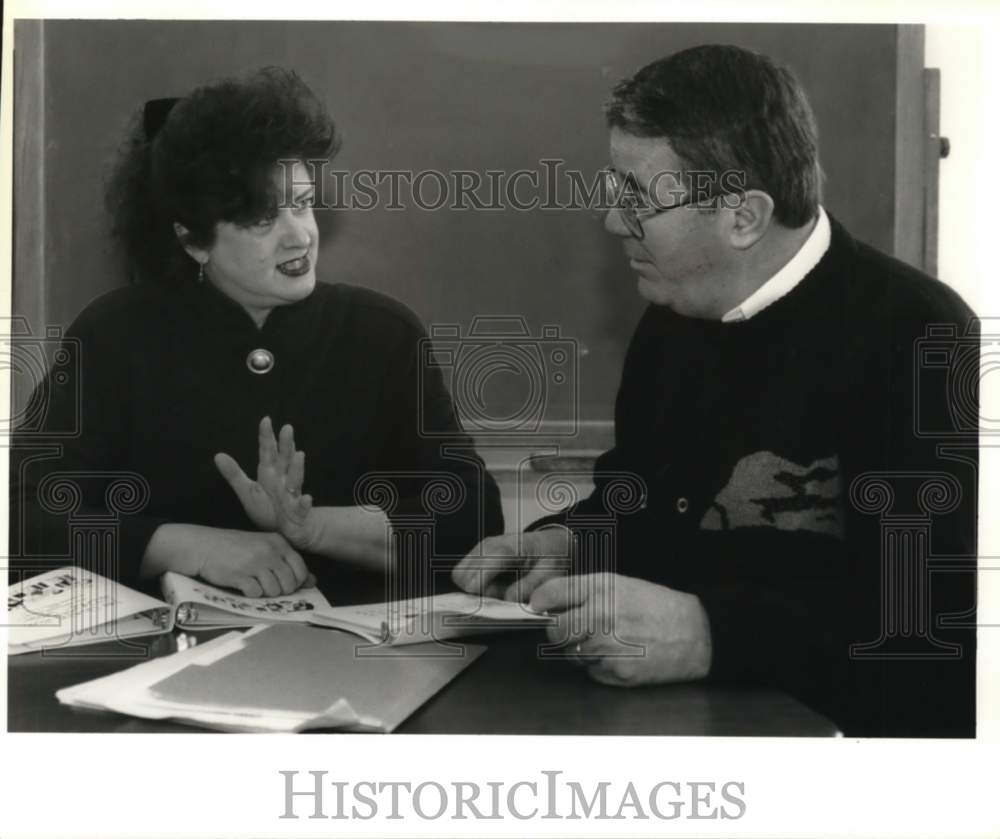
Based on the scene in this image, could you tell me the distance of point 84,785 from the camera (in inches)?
75.1

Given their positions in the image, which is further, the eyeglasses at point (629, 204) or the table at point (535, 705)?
the eyeglasses at point (629, 204)

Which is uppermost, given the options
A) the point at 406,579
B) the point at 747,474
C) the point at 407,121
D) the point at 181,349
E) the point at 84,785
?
the point at 407,121

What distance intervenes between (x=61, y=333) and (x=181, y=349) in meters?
0.18

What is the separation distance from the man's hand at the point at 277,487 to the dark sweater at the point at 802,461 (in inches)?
15.8

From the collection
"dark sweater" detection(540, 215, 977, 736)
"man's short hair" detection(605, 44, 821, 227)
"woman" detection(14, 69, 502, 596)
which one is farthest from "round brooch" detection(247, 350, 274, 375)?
"man's short hair" detection(605, 44, 821, 227)

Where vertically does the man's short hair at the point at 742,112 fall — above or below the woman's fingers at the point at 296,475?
above

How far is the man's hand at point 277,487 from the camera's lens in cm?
194

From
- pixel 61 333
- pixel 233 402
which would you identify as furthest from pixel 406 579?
pixel 61 333

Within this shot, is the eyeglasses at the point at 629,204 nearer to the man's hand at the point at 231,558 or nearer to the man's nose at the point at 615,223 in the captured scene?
the man's nose at the point at 615,223

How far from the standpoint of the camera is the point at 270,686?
1779 millimetres

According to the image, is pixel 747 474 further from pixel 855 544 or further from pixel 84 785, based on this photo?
pixel 84 785

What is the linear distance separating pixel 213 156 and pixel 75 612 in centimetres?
70

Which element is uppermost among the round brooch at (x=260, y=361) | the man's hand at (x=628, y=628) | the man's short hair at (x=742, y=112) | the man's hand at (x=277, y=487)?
the man's short hair at (x=742, y=112)

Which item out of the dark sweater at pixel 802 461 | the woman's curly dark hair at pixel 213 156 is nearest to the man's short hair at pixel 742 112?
the dark sweater at pixel 802 461
